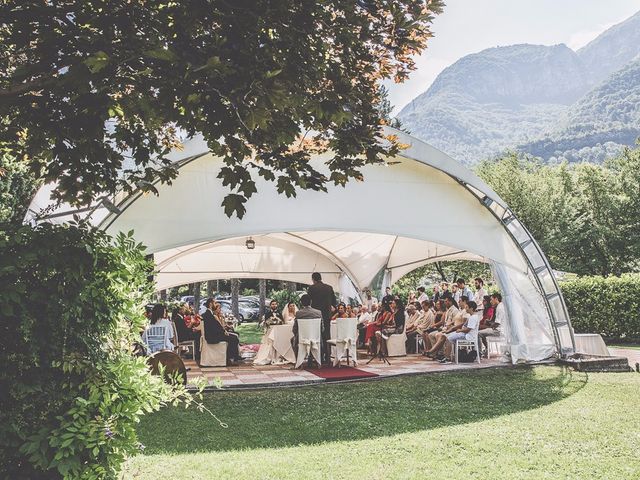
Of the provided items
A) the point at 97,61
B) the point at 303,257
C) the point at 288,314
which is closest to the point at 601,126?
the point at 303,257

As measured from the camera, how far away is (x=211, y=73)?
320 centimetres

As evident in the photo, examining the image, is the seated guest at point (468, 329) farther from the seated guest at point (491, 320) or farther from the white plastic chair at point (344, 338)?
the white plastic chair at point (344, 338)

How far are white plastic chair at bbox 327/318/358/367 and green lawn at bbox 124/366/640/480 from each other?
2.04m

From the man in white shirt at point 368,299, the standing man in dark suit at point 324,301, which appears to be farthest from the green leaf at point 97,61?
the man in white shirt at point 368,299

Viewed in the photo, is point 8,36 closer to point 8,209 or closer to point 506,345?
point 506,345

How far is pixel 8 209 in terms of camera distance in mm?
16000

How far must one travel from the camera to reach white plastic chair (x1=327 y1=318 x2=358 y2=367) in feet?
36.8

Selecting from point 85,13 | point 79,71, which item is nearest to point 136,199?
point 85,13

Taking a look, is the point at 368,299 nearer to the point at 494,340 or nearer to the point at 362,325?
the point at 362,325

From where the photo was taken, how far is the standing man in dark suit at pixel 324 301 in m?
11.5

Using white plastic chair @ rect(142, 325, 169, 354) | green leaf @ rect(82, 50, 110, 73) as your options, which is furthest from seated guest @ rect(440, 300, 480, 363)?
green leaf @ rect(82, 50, 110, 73)

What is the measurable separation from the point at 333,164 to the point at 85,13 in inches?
81.7

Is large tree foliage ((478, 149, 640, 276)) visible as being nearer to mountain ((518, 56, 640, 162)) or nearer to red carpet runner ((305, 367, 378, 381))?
red carpet runner ((305, 367, 378, 381))

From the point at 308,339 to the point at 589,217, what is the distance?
20.8 meters
